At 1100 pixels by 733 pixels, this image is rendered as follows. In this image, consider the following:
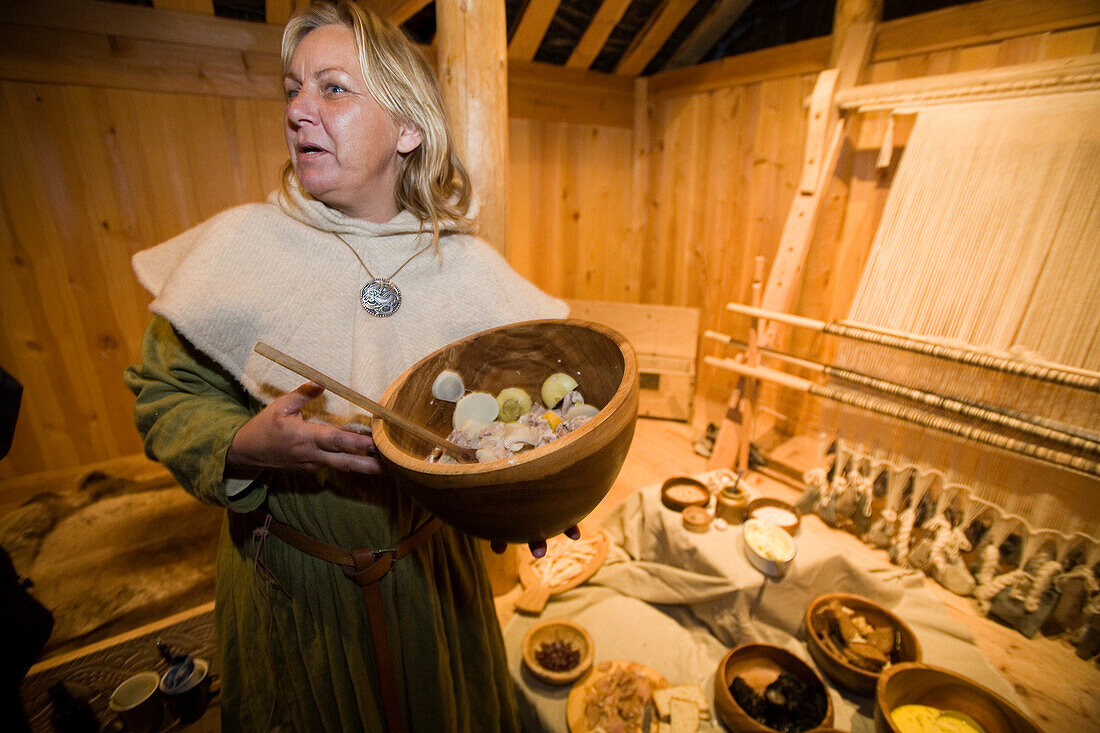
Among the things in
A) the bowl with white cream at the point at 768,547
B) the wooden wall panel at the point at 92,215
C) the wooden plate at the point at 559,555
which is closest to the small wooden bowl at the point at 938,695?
the bowl with white cream at the point at 768,547

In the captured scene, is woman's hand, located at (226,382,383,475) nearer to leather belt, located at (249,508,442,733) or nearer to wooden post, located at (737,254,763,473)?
leather belt, located at (249,508,442,733)

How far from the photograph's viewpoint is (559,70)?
300 cm

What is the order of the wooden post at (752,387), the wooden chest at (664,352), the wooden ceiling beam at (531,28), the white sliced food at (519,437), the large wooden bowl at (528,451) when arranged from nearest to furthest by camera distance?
1. the large wooden bowl at (528,451)
2. the white sliced food at (519,437)
3. the wooden post at (752,387)
4. the wooden ceiling beam at (531,28)
5. the wooden chest at (664,352)

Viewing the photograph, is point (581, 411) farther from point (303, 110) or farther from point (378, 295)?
point (303, 110)

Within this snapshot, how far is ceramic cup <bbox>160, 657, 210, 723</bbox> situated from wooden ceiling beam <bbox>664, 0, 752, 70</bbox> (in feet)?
11.9

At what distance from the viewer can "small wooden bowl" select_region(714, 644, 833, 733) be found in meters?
1.21

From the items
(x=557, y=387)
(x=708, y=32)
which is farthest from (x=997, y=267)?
(x=708, y=32)

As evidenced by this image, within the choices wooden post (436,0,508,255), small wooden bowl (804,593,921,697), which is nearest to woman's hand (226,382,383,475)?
wooden post (436,0,508,255)

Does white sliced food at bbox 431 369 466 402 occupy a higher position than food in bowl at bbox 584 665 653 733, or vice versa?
white sliced food at bbox 431 369 466 402

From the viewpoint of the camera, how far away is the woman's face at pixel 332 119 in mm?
763

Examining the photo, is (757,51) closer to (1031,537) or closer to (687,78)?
(687,78)

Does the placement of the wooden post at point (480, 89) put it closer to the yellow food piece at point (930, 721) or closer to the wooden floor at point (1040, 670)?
the wooden floor at point (1040, 670)

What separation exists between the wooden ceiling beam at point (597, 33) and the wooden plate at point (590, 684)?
9.41ft

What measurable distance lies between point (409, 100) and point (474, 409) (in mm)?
513
